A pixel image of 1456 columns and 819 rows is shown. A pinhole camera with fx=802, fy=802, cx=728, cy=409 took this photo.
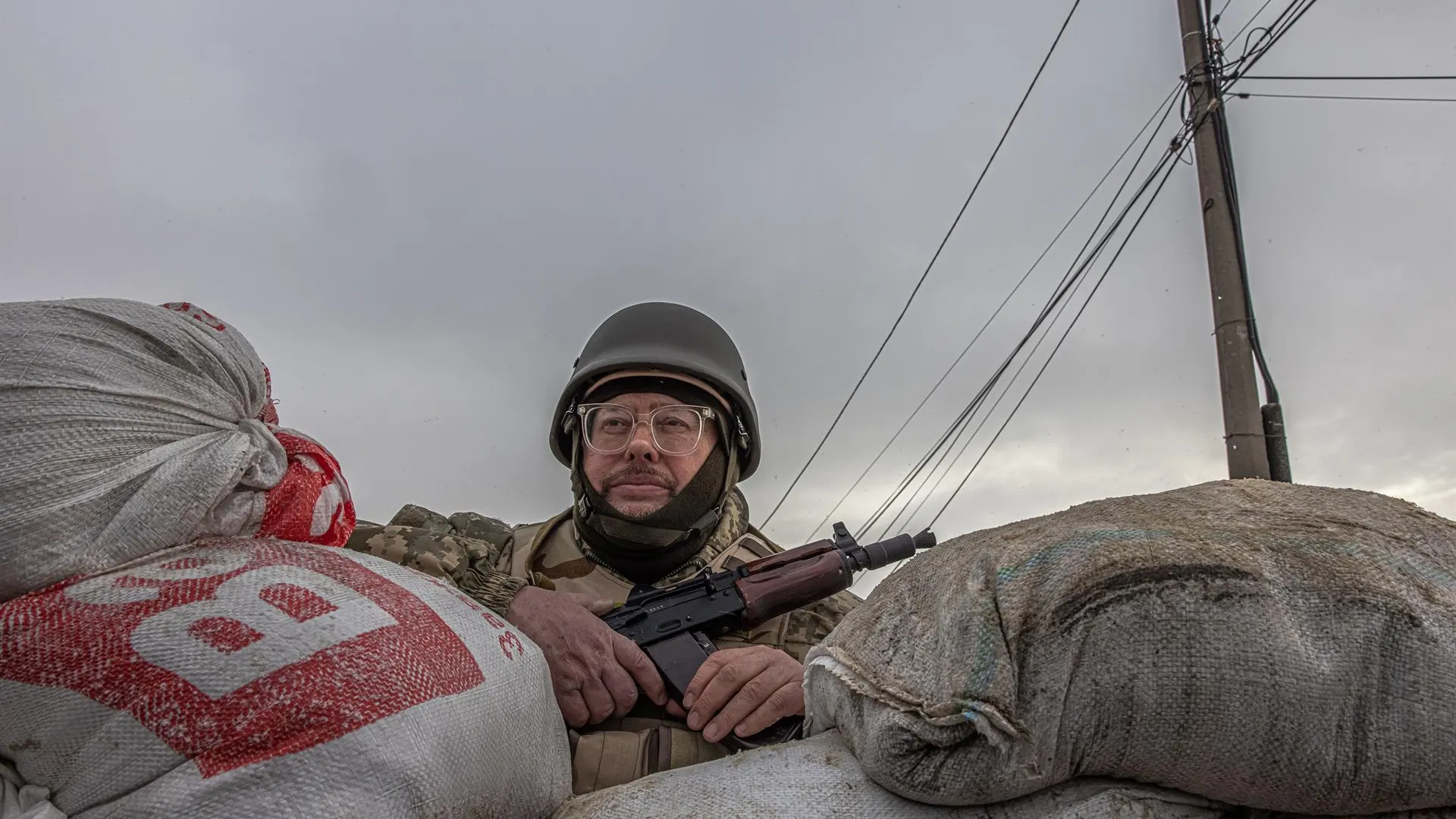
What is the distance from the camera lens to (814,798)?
94cm

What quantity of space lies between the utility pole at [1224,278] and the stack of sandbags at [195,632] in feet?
12.6

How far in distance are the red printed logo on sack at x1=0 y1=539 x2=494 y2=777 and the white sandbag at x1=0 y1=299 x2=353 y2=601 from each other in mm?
47

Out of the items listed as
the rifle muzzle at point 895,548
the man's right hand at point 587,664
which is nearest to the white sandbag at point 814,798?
the man's right hand at point 587,664

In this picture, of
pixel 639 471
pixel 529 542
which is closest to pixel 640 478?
pixel 639 471

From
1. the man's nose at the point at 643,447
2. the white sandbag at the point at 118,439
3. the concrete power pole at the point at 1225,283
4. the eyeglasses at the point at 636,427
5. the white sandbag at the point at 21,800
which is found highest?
the concrete power pole at the point at 1225,283

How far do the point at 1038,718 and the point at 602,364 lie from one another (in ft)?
6.55

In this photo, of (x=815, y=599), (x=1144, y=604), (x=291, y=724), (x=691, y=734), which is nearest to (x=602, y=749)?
(x=691, y=734)

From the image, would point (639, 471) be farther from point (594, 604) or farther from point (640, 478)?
point (594, 604)

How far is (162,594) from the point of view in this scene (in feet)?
2.81

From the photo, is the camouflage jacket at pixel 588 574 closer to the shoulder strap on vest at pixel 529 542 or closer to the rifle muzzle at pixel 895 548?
the shoulder strap on vest at pixel 529 542

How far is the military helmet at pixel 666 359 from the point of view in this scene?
2.66m

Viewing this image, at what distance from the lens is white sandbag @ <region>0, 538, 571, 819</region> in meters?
0.78

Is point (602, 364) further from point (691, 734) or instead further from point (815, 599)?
point (691, 734)

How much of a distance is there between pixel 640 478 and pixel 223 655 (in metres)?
1.67
